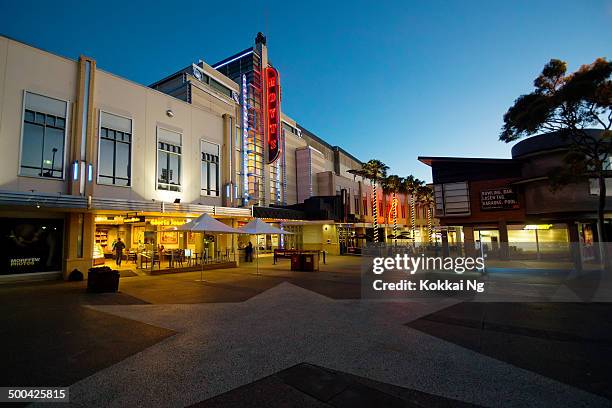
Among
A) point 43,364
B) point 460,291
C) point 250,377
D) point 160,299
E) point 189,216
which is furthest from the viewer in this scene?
point 189,216

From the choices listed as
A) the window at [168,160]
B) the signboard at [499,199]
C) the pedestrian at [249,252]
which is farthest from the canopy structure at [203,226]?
the signboard at [499,199]

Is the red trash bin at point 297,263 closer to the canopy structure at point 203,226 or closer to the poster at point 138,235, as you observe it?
the canopy structure at point 203,226

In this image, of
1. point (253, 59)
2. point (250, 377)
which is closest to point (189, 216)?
point (250, 377)

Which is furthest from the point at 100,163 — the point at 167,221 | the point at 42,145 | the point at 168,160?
the point at 167,221

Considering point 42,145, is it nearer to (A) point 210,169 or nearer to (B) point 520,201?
(A) point 210,169

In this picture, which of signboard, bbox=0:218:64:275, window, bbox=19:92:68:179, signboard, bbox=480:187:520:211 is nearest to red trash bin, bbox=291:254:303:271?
signboard, bbox=0:218:64:275

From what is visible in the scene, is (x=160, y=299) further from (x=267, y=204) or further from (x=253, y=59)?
(x=253, y=59)

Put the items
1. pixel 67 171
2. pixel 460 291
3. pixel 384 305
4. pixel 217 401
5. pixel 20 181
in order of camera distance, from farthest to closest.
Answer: pixel 67 171 → pixel 20 181 → pixel 460 291 → pixel 384 305 → pixel 217 401

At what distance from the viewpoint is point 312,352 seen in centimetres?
564

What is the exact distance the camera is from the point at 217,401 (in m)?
3.96

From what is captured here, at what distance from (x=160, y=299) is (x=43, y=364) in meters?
5.57

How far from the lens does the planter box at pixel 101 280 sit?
11.6 meters

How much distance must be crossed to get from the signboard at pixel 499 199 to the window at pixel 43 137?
2708cm

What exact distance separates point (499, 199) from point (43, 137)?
28.5 meters
